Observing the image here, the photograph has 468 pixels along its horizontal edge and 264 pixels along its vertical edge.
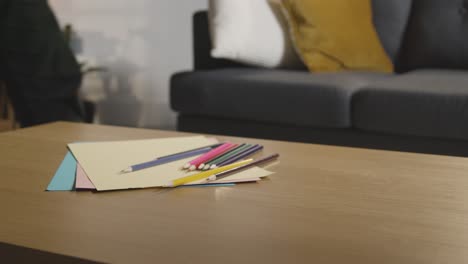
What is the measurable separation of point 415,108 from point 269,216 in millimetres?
1123

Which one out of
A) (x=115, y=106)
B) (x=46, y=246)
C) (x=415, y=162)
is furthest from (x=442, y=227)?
(x=115, y=106)

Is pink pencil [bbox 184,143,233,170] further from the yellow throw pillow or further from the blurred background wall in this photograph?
the blurred background wall

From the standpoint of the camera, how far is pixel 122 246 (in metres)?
0.56

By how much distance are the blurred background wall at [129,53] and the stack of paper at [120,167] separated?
7.21 feet

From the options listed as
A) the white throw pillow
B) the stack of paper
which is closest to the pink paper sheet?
the stack of paper

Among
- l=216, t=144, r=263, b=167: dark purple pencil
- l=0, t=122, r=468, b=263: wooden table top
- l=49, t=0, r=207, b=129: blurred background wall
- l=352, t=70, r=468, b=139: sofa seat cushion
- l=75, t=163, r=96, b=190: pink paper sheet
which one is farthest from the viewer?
l=49, t=0, r=207, b=129: blurred background wall

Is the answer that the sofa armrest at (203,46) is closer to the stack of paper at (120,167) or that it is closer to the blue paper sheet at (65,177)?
the stack of paper at (120,167)

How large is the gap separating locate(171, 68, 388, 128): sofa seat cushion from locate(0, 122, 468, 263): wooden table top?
881mm

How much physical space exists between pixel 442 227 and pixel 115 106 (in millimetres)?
2840

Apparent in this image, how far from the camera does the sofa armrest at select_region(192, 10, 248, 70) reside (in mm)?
2295

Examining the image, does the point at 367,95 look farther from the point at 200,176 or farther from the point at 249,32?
the point at 200,176

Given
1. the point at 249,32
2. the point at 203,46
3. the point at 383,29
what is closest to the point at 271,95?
the point at 249,32

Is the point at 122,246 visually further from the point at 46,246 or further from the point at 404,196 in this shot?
the point at 404,196

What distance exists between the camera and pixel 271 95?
1.88 meters
